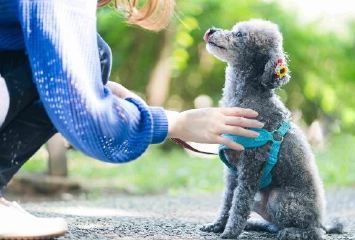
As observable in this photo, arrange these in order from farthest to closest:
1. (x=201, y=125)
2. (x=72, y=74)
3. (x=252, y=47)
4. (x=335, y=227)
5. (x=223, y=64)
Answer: (x=223, y=64) → (x=335, y=227) → (x=252, y=47) → (x=201, y=125) → (x=72, y=74)

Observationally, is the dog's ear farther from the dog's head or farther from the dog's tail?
the dog's tail

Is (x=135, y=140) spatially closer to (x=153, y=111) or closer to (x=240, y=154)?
(x=153, y=111)

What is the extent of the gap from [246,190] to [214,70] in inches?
428

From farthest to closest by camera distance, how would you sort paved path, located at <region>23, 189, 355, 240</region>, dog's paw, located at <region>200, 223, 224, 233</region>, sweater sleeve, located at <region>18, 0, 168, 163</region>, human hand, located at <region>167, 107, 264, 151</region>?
dog's paw, located at <region>200, 223, 224, 233</region>
paved path, located at <region>23, 189, 355, 240</region>
human hand, located at <region>167, 107, 264, 151</region>
sweater sleeve, located at <region>18, 0, 168, 163</region>

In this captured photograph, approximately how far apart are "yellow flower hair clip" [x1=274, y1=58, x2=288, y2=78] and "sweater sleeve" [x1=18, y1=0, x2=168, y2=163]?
865 millimetres

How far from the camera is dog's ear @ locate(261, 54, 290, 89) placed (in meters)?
2.49

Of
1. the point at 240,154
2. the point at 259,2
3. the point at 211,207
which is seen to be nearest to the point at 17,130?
the point at 240,154

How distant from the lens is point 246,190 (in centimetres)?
248

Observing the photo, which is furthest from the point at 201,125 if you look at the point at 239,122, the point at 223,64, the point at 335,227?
the point at 223,64

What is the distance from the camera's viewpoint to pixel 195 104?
13305mm

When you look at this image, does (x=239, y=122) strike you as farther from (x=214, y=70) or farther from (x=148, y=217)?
(x=214, y=70)

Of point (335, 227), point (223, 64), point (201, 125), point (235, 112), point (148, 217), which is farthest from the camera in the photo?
point (223, 64)

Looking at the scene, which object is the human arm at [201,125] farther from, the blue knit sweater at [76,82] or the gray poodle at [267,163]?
the gray poodle at [267,163]

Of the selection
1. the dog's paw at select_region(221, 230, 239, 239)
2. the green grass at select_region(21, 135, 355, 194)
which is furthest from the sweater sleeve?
the green grass at select_region(21, 135, 355, 194)
